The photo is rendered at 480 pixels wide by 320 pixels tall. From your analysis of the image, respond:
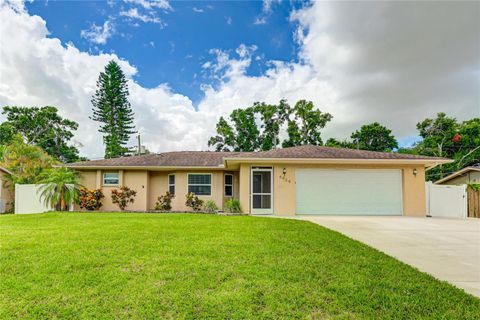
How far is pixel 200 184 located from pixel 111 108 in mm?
25102

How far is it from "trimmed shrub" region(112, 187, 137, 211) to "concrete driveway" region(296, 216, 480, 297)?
11.5 meters

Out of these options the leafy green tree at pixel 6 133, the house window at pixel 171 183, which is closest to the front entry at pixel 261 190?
the house window at pixel 171 183

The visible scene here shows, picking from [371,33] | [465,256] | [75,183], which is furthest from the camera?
[75,183]

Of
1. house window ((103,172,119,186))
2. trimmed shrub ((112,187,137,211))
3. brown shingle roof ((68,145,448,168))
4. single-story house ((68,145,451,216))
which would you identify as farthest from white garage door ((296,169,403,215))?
house window ((103,172,119,186))

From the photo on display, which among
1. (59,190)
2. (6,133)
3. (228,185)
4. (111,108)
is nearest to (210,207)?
(228,185)

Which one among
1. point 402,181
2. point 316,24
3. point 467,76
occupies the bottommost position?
point 402,181

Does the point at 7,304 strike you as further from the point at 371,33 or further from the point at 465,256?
the point at 371,33

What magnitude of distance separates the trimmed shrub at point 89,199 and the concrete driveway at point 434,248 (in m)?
12.8

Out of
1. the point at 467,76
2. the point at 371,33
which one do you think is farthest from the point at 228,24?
the point at 467,76

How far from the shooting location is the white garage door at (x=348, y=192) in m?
13.1

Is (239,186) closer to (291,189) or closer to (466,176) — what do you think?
(291,189)

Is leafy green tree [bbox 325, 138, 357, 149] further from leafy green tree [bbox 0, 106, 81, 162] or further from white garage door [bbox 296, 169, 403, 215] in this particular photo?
leafy green tree [bbox 0, 106, 81, 162]

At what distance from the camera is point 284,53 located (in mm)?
18078

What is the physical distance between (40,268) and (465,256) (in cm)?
785
